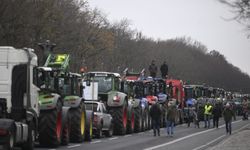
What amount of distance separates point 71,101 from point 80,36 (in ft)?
153

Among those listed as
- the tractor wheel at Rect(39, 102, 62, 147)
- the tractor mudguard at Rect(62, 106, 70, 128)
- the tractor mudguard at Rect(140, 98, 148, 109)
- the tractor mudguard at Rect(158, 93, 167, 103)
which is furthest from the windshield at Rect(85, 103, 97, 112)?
the tractor mudguard at Rect(158, 93, 167, 103)

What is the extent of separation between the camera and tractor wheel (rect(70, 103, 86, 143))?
28062mm

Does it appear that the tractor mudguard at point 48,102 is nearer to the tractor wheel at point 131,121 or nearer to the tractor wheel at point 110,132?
A: the tractor wheel at point 110,132

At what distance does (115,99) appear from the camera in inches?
1414

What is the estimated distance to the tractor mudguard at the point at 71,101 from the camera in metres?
27.8

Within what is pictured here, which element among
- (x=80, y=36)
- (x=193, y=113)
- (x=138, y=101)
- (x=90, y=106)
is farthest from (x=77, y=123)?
(x=80, y=36)

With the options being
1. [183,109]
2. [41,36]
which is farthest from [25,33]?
[183,109]

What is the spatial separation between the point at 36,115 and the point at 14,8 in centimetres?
2036

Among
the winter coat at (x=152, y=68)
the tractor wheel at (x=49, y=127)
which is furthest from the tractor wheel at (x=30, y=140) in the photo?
the winter coat at (x=152, y=68)

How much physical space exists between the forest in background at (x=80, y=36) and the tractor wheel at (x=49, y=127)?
54.0ft

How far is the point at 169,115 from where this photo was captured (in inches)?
1460

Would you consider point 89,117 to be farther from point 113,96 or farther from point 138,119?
point 138,119

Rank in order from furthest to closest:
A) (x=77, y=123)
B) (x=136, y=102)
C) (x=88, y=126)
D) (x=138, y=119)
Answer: (x=136, y=102) < (x=138, y=119) < (x=88, y=126) < (x=77, y=123)

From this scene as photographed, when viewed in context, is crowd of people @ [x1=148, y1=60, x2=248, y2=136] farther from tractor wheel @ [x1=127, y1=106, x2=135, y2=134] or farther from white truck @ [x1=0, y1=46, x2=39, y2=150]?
white truck @ [x1=0, y1=46, x2=39, y2=150]
